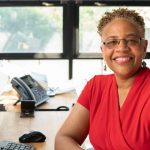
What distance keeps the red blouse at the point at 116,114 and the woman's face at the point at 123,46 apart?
7cm

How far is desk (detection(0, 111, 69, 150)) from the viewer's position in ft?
5.82

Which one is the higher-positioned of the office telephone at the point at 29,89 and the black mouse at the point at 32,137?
the office telephone at the point at 29,89

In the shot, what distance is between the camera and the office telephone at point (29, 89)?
2471 millimetres

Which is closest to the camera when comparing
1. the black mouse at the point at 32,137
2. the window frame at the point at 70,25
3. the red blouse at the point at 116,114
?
the red blouse at the point at 116,114

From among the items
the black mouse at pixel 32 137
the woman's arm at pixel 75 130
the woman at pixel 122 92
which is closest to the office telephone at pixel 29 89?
the black mouse at pixel 32 137

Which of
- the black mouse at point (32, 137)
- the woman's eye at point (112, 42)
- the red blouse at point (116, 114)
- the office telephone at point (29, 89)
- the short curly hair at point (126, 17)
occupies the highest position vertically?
the short curly hair at point (126, 17)

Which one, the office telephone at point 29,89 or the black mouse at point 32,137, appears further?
the office telephone at point 29,89

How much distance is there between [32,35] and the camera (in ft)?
12.8

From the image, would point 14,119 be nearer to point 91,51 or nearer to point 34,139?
point 34,139

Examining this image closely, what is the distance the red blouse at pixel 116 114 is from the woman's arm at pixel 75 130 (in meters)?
0.04

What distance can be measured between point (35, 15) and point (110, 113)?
2.70 meters

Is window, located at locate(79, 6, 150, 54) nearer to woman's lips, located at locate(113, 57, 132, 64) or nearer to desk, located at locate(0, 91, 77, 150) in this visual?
desk, located at locate(0, 91, 77, 150)

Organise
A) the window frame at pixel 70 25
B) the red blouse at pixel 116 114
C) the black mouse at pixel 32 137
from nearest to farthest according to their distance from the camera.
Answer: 1. the red blouse at pixel 116 114
2. the black mouse at pixel 32 137
3. the window frame at pixel 70 25

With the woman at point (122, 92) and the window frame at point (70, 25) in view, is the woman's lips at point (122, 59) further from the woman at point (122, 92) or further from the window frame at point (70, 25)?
the window frame at point (70, 25)
